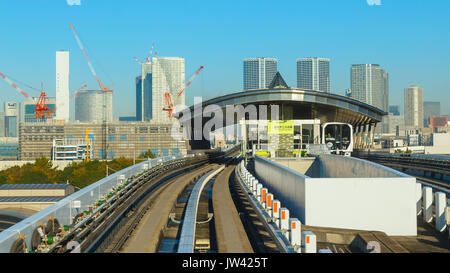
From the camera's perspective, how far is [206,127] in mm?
115625

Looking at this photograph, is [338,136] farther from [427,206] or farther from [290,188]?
[427,206]

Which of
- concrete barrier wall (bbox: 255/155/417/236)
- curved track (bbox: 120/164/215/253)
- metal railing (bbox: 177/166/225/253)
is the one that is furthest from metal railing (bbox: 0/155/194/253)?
concrete barrier wall (bbox: 255/155/417/236)

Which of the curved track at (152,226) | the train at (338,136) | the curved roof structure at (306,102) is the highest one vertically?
the curved roof structure at (306,102)

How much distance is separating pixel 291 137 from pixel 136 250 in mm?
51054

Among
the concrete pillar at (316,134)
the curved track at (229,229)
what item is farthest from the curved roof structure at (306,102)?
the curved track at (229,229)

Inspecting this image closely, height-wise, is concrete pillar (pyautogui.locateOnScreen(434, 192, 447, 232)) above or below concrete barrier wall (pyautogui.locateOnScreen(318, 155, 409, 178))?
below

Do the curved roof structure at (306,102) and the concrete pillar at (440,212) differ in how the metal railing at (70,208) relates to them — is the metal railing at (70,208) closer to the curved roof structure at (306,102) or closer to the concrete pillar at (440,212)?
the concrete pillar at (440,212)

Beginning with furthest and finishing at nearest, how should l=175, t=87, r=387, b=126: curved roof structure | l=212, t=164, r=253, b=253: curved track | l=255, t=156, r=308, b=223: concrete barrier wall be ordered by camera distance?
1. l=175, t=87, r=387, b=126: curved roof structure
2. l=255, t=156, r=308, b=223: concrete barrier wall
3. l=212, t=164, r=253, b=253: curved track

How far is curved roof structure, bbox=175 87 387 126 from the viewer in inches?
2894

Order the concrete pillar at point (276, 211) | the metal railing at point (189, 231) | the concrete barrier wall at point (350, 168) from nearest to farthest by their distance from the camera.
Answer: the metal railing at point (189, 231) → the concrete pillar at point (276, 211) → the concrete barrier wall at point (350, 168)

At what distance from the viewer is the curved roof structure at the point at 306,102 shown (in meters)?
73.5

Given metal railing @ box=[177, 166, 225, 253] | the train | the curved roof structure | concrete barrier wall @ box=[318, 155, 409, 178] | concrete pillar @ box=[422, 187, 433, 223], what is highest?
the curved roof structure

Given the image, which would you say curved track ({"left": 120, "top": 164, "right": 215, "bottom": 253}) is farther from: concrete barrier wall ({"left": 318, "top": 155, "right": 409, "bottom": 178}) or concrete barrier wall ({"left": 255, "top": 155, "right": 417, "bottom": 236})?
concrete barrier wall ({"left": 318, "top": 155, "right": 409, "bottom": 178})

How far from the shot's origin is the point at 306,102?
7538cm
